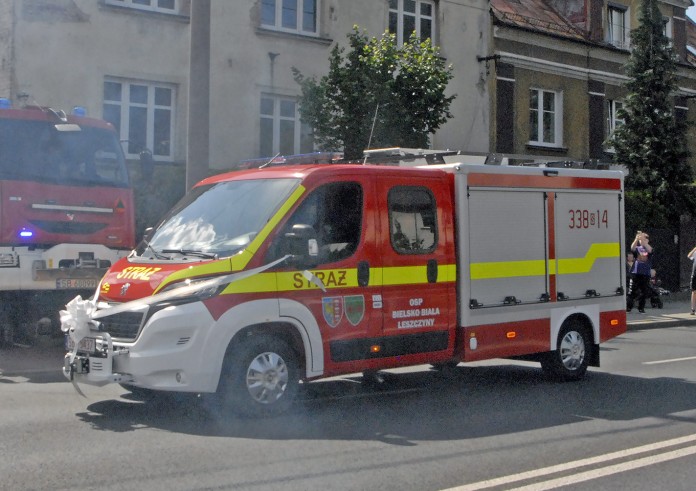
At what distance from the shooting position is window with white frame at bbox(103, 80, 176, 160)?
Answer: 65.1ft

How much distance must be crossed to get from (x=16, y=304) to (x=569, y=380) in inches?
276

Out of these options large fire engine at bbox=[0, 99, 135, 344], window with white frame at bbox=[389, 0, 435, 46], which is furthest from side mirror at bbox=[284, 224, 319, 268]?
window with white frame at bbox=[389, 0, 435, 46]

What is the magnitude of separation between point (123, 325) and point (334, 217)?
211 centimetres

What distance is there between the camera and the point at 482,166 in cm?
1007

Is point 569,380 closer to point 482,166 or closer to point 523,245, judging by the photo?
point 523,245

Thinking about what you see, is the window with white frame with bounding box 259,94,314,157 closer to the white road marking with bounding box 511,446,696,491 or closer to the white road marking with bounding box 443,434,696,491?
the white road marking with bounding box 443,434,696,491

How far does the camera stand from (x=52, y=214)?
12.7m

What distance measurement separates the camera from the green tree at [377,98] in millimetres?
18938

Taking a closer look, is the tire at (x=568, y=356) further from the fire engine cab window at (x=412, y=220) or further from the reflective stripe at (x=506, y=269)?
the fire engine cab window at (x=412, y=220)

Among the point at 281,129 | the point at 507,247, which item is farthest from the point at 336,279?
the point at 281,129

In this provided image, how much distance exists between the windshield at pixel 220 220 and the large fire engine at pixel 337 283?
0.05 ft

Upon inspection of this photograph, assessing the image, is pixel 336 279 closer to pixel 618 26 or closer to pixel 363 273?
pixel 363 273

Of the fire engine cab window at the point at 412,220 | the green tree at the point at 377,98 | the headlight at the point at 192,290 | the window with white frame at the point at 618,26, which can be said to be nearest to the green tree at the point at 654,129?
the window with white frame at the point at 618,26

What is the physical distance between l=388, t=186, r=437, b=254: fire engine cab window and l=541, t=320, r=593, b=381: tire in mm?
2394
